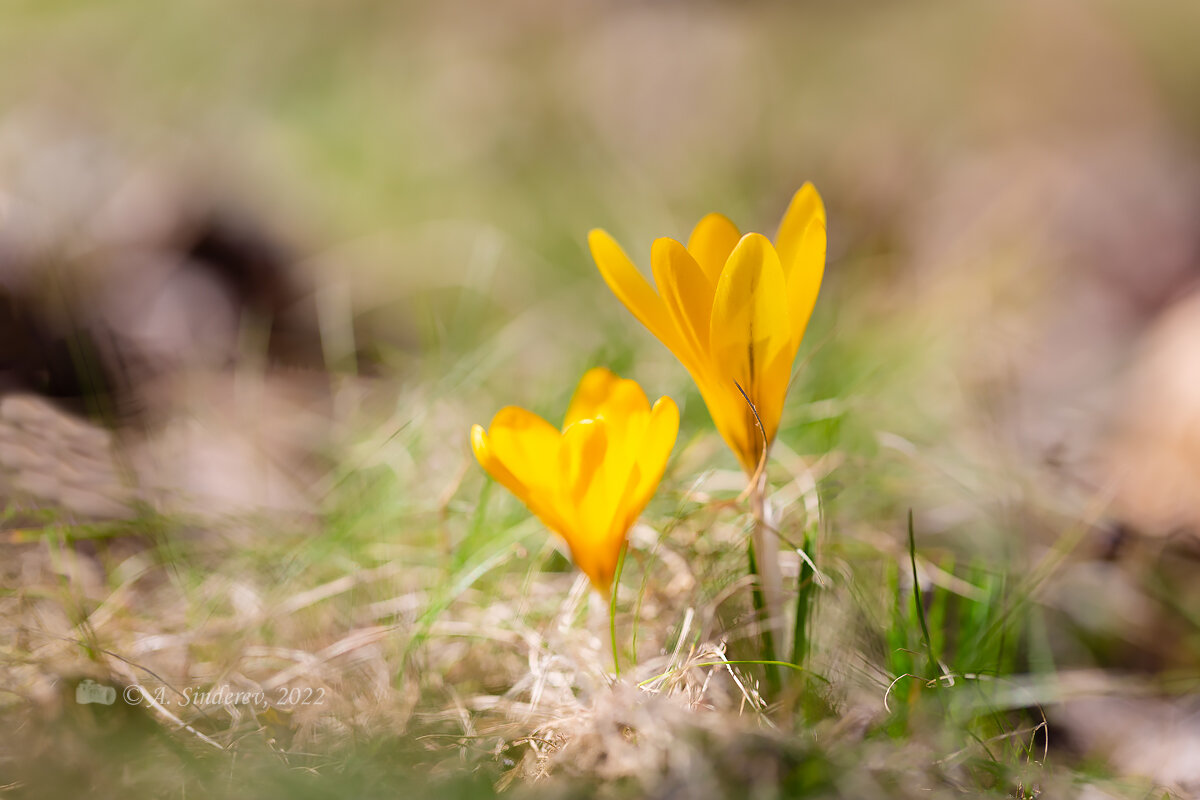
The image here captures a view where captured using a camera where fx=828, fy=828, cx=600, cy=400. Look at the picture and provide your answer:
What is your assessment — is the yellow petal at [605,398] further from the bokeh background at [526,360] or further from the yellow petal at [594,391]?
the bokeh background at [526,360]

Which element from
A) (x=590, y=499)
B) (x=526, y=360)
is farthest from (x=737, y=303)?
(x=526, y=360)

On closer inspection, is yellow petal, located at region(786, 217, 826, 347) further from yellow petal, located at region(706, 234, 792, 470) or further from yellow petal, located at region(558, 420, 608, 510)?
yellow petal, located at region(558, 420, 608, 510)

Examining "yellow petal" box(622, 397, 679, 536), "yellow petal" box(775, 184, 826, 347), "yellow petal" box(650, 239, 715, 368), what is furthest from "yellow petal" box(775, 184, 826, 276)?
"yellow petal" box(622, 397, 679, 536)

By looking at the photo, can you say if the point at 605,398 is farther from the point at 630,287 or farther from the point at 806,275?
the point at 806,275

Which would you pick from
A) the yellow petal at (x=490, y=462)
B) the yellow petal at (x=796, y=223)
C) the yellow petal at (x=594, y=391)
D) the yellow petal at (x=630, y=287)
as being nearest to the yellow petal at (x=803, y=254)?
the yellow petal at (x=796, y=223)

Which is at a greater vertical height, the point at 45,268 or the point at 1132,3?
the point at 1132,3

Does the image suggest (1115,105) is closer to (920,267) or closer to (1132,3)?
(1132,3)

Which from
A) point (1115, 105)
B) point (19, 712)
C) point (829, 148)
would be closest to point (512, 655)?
point (19, 712)
